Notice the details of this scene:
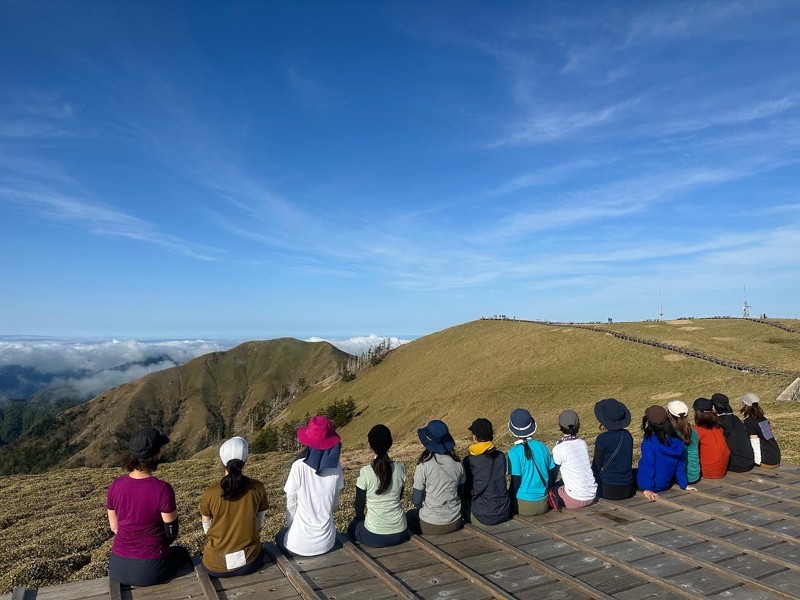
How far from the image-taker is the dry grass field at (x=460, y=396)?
13.5m

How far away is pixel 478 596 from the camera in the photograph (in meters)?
6.18

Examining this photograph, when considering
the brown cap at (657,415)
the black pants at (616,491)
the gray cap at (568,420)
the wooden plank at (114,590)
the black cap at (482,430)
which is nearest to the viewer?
the wooden plank at (114,590)

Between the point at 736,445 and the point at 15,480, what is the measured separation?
99.4 feet

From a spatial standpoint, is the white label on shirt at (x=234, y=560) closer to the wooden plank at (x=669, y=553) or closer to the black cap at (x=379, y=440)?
the black cap at (x=379, y=440)

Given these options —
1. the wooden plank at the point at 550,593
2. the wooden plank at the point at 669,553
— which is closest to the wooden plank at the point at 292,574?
the wooden plank at the point at 550,593

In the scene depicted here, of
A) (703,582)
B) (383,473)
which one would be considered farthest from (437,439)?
(703,582)

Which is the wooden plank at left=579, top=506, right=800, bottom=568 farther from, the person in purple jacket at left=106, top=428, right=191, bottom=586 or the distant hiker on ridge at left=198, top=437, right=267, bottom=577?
the person in purple jacket at left=106, top=428, right=191, bottom=586

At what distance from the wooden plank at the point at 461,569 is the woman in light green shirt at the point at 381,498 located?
36cm

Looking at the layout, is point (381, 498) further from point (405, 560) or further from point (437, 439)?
point (437, 439)

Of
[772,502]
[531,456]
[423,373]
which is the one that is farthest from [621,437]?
[423,373]

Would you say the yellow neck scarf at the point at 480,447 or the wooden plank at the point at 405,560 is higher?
the yellow neck scarf at the point at 480,447

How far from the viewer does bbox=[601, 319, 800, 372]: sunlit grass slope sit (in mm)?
52094

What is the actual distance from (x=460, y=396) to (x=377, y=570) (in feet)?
196

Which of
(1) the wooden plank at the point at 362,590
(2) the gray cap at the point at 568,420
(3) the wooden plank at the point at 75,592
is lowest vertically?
(3) the wooden plank at the point at 75,592
